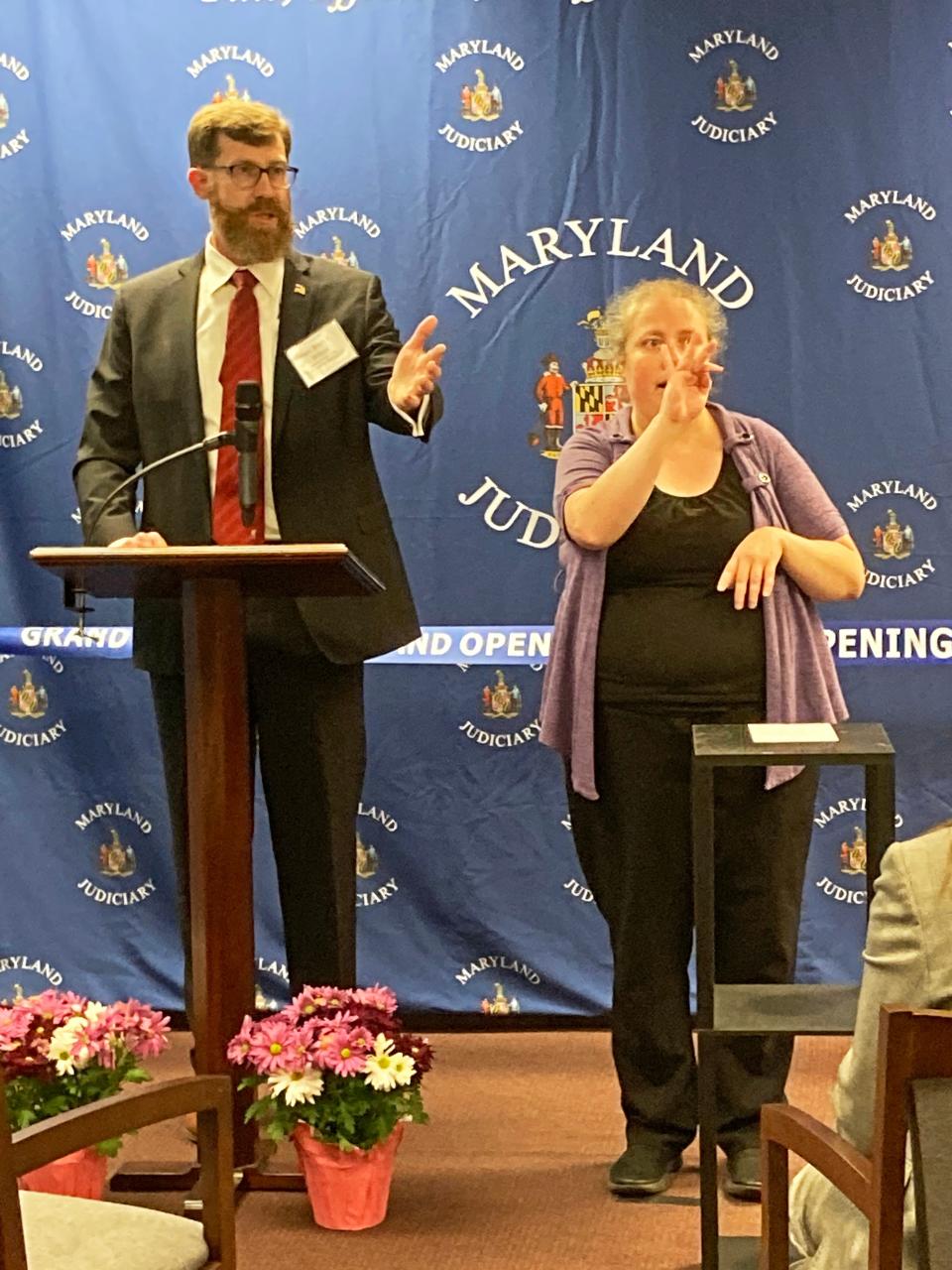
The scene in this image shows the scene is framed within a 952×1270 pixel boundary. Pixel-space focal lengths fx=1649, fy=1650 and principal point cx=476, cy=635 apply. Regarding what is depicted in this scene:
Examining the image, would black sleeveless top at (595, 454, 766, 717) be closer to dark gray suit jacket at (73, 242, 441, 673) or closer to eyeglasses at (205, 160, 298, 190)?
dark gray suit jacket at (73, 242, 441, 673)

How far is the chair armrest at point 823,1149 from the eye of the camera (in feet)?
5.01

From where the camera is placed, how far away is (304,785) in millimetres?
3209

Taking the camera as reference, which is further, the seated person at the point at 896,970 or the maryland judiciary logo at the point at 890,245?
the maryland judiciary logo at the point at 890,245

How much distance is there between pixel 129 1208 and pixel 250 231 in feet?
6.40

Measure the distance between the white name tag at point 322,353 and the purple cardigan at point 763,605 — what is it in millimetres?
462

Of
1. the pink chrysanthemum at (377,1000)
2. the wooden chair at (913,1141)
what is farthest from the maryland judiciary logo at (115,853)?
the wooden chair at (913,1141)

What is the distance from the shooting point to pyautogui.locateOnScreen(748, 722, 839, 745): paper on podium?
2453 millimetres

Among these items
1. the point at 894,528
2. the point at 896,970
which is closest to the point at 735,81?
the point at 894,528

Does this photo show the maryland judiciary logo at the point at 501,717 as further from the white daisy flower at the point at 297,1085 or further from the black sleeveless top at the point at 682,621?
the white daisy flower at the point at 297,1085

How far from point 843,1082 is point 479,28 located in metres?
3.17

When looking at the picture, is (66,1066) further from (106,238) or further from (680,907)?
(106,238)

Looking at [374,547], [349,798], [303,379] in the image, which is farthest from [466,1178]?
[303,379]

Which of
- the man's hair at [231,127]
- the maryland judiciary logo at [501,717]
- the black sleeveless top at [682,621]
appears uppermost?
the man's hair at [231,127]

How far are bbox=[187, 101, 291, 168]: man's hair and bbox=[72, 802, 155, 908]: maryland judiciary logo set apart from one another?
1774 mm
